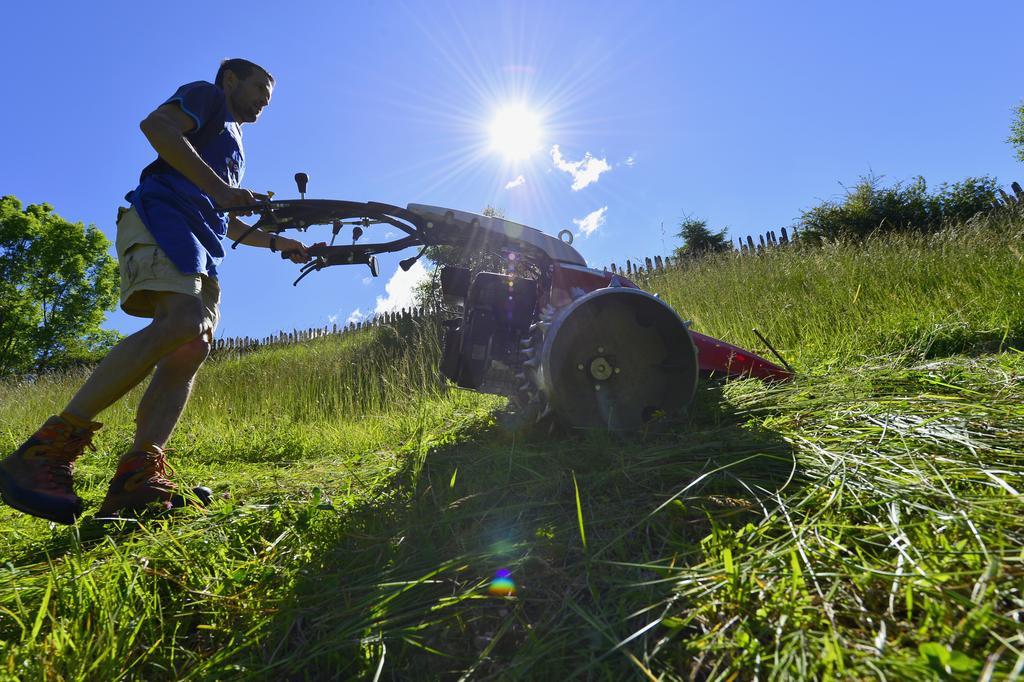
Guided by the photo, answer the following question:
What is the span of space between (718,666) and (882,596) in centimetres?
33

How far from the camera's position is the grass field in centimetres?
91

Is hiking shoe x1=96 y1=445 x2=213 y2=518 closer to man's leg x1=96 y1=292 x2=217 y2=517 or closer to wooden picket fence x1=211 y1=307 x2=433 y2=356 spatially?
man's leg x1=96 y1=292 x2=217 y2=517

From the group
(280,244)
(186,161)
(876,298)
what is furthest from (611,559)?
(876,298)

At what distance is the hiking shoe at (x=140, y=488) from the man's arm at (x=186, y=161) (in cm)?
Answer: 108

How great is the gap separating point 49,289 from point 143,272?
31.9m

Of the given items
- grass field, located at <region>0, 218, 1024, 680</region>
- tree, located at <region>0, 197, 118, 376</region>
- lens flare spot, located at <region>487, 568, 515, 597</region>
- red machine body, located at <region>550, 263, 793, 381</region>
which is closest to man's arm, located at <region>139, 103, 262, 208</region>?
grass field, located at <region>0, 218, 1024, 680</region>

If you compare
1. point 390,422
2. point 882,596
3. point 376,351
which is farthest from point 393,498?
point 376,351

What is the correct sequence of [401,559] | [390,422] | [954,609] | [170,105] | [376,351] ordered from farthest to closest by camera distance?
1. [376,351]
2. [390,422]
3. [170,105]
4. [401,559]
5. [954,609]

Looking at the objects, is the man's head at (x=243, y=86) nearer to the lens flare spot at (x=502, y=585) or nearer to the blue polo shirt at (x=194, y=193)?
the blue polo shirt at (x=194, y=193)

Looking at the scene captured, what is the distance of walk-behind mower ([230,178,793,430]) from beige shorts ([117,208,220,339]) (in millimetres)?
424

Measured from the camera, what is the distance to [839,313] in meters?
4.42

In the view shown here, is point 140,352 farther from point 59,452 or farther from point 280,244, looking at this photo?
point 280,244

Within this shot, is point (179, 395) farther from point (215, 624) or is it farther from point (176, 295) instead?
point (215, 624)

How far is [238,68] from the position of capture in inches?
102
